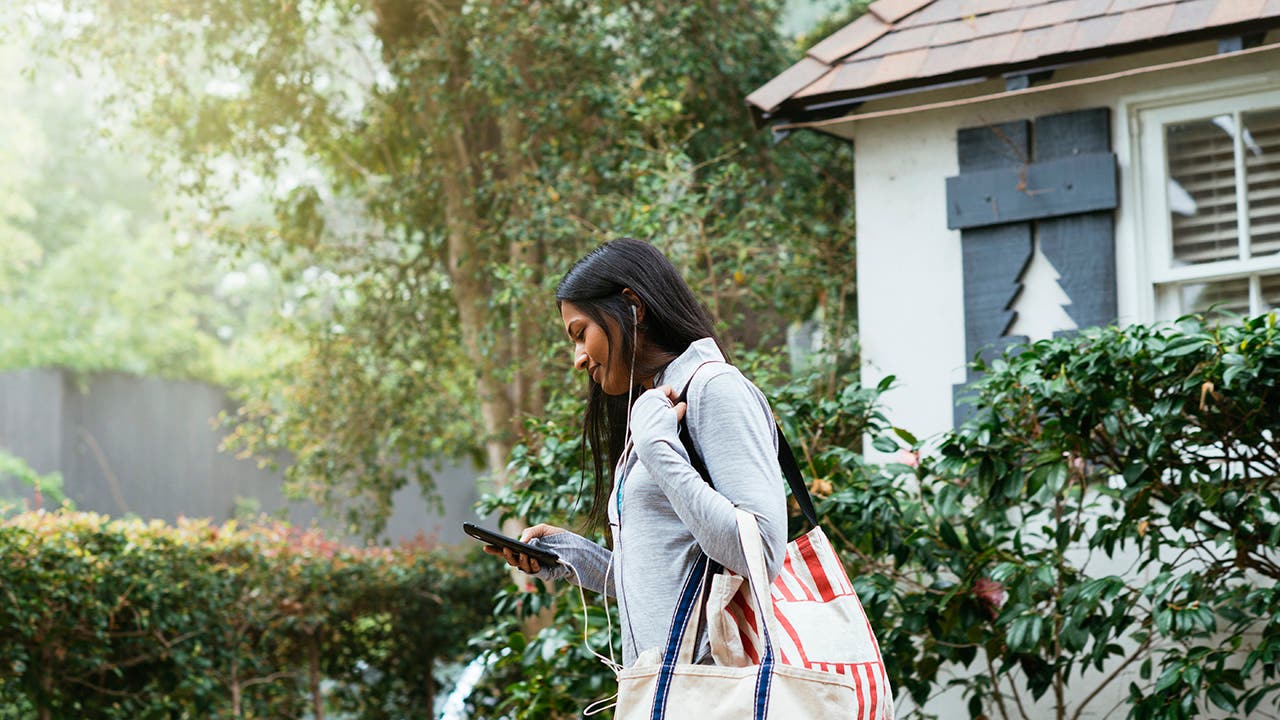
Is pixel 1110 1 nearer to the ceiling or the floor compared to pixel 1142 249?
nearer to the ceiling

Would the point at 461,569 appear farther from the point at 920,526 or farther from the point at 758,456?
the point at 758,456

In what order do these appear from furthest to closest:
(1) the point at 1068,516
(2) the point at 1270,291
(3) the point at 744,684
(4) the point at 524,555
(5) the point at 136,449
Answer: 1. (5) the point at 136,449
2. (2) the point at 1270,291
3. (1) the point at 1068,516
4. (4) the point at 524,555
5. (3) the point at 744,684

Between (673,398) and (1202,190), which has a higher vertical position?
(1202,190)

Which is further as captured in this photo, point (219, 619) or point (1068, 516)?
Result: point (219, 619)

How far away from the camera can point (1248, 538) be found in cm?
446

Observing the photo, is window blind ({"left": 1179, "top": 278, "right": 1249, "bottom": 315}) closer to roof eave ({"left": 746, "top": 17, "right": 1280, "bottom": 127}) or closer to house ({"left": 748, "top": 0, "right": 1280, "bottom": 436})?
house ({"left": 748, "top": 0, "right": 1280, "bottom": 436})

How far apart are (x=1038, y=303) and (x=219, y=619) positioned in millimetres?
5184

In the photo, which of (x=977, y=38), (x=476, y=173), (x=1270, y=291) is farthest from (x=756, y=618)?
(x=476, y=173)

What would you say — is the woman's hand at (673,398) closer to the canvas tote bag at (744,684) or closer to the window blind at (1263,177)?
the canvas tote bag at (744,684)

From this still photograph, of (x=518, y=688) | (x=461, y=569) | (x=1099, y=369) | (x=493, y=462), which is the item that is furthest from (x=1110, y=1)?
(x=461, y=569)

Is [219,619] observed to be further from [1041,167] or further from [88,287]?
[88,287]

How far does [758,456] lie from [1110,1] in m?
4.40

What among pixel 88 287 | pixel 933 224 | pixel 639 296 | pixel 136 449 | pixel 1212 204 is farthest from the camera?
pixel 88 287

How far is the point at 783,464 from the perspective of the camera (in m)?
2.65
